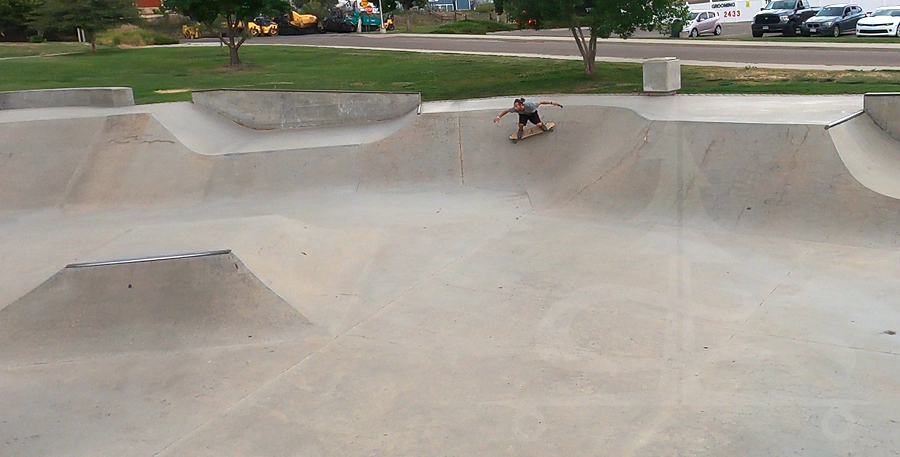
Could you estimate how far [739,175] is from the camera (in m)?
10.4

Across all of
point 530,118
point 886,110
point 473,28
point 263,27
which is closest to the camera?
point 886,110

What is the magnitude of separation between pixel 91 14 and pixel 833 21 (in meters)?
26.6

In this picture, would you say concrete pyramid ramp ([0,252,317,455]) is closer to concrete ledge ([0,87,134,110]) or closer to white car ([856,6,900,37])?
concrete ledge ([0,87,134,110])

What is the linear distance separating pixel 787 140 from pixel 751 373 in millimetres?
5207

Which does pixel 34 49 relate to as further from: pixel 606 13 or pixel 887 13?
pixel 887 13

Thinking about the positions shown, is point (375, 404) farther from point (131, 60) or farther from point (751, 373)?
point (131, 60)

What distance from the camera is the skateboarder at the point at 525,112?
1246 cm

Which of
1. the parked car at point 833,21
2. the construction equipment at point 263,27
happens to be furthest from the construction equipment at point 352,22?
the parked car at point 833,21

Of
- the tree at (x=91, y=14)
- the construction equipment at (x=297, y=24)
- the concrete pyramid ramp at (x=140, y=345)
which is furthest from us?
the construction equipment at (x=297, y=24)

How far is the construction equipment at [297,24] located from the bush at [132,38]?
300 inches

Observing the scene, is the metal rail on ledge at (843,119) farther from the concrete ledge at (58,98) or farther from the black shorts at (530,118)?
the concrete ledge at (58,98)

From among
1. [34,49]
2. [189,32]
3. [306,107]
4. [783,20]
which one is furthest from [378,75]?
[189,32]

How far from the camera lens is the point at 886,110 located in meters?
11.1

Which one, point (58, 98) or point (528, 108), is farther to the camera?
point (58, 98)
